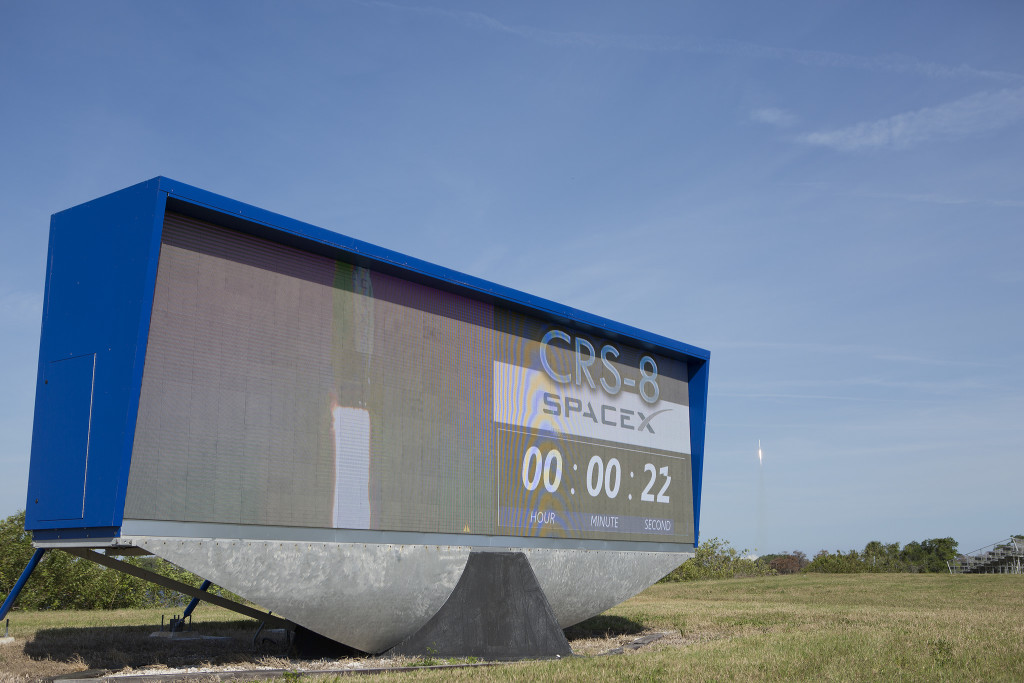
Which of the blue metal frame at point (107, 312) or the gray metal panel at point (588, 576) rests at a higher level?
the blue metal frame at point (107, 312)

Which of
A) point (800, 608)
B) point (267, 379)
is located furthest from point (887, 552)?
point (267, 379)

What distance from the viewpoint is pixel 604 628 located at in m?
18.8

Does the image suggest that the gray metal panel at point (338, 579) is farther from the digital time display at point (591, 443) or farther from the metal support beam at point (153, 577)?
the digital time display at point (591, 443)

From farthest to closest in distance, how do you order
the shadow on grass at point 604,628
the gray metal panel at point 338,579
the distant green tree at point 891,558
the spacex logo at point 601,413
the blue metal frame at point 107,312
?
the distant green tree at point 891,558 < the shadow on grass at point 604,628 < the spacex logo at point 601,413 < the gray metal panel at point 338,579 < the blue metal frame at point 107,312

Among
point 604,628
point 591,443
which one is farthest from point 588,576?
point 604,628

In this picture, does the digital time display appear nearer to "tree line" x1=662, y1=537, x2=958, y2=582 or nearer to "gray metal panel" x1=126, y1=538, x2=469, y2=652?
"gray metal panel" x1=126, y1=538, x2=469, y2=652

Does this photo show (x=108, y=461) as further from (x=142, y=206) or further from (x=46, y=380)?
(x=142, y=206)

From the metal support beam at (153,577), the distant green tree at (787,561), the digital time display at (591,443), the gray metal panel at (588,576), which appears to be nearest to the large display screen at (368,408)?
the digital time display at (591,443)

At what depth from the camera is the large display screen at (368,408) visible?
10.3 meters

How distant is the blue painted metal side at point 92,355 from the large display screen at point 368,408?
0.29 m

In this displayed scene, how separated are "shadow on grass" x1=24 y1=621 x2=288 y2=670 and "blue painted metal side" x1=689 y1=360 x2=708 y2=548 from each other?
894 cm

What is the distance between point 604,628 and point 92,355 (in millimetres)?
12637

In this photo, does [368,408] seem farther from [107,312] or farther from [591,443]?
[591,443]

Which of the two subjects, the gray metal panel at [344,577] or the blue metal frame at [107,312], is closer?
the blue metal frame at [107,312]
